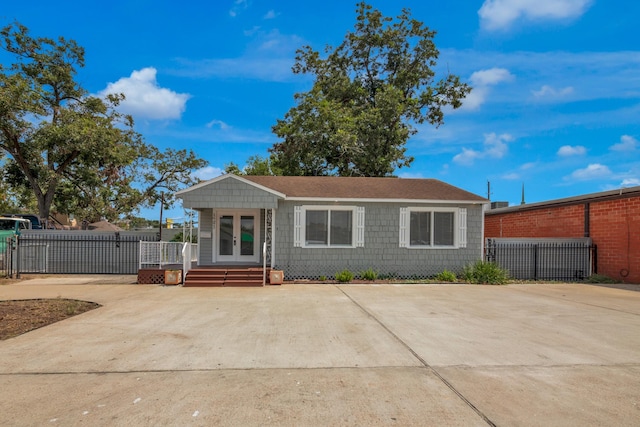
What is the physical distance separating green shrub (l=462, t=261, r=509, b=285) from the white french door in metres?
7.58

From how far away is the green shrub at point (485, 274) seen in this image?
497 inches

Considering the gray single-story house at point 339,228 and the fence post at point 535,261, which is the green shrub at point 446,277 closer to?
the gray single-story house at point 339,228

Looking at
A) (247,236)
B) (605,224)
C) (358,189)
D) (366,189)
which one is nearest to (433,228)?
(366,189)

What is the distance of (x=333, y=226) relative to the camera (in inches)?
518

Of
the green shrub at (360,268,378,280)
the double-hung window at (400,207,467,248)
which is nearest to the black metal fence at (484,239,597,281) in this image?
the double-hung window at (400,207,467,248)

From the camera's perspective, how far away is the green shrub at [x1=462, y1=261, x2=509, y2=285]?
12.6m

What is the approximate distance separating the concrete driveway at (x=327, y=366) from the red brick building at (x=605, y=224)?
573 cm

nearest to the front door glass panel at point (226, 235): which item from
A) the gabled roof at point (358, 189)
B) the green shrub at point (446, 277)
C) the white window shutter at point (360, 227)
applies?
the gabled roof at point (358, 189)

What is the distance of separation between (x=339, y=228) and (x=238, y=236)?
3.84 m

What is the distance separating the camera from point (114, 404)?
3545 mm

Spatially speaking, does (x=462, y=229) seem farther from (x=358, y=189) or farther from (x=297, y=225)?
(x=297, y=225)

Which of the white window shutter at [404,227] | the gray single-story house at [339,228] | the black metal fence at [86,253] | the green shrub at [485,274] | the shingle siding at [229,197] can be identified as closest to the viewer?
the shingle siding at [229,197]

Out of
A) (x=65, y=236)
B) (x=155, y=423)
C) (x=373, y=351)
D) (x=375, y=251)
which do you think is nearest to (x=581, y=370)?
(x=373, y=351)

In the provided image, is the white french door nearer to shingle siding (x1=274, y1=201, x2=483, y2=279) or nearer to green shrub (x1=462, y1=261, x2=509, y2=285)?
shingle siding (x1=274, y1=201, x2=483, y2=279)
